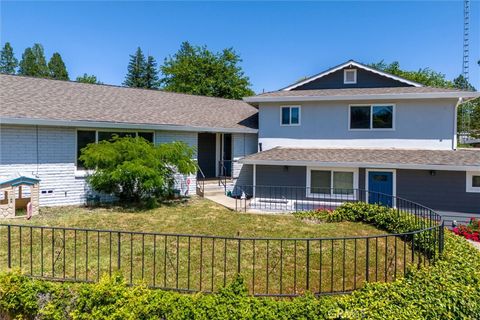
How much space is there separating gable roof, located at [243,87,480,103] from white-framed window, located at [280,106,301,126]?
63 centimetres

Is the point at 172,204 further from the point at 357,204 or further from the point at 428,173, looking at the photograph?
the point at 428,173

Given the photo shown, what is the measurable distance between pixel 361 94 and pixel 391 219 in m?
7.02

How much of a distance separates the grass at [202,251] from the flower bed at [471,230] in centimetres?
317

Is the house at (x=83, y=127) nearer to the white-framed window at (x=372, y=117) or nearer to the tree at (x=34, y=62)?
the white-framed window at (x=372, y=117)

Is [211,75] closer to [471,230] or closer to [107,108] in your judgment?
[107,108]

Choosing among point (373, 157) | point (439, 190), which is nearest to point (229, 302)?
point (373, 157)

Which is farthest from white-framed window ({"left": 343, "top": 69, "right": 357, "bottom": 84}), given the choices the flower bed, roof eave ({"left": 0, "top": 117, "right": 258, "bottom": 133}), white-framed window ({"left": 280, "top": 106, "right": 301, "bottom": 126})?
the flower bed

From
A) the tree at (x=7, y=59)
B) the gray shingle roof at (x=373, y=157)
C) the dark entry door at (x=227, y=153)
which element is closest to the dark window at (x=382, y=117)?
the gray shingle roof at (x=373, y=157)

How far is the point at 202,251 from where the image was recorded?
25.2 feet

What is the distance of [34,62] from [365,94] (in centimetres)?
6888

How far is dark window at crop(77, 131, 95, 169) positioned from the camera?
12.6 metres

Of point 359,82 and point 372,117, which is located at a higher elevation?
point 359,82

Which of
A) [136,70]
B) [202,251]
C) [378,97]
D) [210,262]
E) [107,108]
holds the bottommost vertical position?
[210,262]

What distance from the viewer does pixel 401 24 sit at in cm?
1884
